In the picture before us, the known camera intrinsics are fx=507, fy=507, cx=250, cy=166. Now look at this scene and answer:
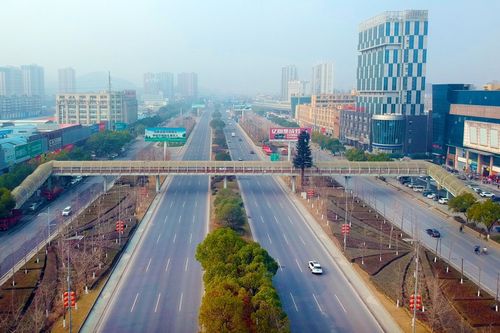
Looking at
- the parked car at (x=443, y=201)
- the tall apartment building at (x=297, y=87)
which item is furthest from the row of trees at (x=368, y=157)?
the tall apartment building at (x=297, y=87)

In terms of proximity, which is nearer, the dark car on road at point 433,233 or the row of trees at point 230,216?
the dark car on road at point 433,233

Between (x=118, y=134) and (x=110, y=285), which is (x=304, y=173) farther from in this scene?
(x=118, y=134)

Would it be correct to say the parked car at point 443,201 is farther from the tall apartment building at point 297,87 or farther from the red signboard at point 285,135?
the tall apartment building at point 297,87

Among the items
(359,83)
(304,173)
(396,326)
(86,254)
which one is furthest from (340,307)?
(359,83)

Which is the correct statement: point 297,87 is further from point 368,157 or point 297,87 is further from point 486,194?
point 486,194

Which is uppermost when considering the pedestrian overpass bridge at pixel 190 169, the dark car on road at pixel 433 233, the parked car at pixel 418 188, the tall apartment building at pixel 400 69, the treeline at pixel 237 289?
the tall apartment building at pixel 400 69
